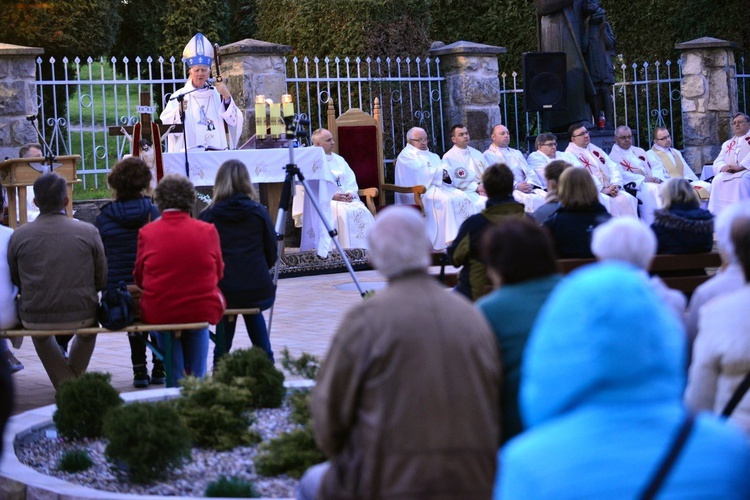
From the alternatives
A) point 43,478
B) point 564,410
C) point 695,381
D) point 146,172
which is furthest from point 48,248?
point 564,410

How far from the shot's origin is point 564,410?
223 cm

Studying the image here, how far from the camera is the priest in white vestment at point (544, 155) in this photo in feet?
45.2

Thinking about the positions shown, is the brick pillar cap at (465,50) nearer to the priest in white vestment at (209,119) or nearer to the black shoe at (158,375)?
the priest in white vestment at (209,119)

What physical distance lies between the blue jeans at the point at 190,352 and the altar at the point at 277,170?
4694 mm

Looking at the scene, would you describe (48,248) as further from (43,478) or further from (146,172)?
(43,478)

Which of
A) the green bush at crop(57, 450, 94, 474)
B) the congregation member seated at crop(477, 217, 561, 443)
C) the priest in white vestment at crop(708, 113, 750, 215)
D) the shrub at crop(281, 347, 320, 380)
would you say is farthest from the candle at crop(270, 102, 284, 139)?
the congregation member seated at crop(477, 217, 561, 443)

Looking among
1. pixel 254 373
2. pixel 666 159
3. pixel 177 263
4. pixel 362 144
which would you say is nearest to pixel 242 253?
pixel 177 263

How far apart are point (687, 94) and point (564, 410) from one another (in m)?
15.5

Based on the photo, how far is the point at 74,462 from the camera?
5258 millimetres

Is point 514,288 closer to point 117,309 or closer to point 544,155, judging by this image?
point 117,309

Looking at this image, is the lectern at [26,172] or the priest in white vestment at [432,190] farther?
the priest in white vestment at [432,190]

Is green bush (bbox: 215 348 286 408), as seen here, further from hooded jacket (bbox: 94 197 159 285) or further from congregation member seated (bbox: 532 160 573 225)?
congregation member seated (bbox: 532 160 573 225)

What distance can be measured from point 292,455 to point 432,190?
9124 millimetres

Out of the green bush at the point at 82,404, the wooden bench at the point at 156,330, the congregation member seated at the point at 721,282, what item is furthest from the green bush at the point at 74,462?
the congregation member seated at the point at 721,282
